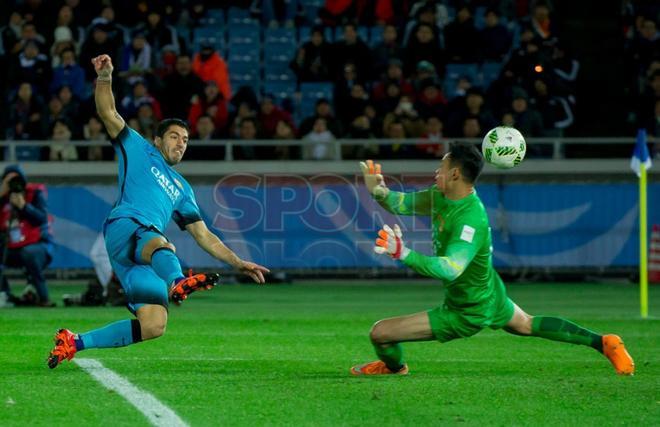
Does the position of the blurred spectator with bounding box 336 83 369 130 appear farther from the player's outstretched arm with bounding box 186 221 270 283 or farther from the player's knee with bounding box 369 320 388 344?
the player's knee with bounding box 369 320 388 344

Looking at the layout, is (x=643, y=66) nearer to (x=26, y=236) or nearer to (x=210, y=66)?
(x=210, y=66)

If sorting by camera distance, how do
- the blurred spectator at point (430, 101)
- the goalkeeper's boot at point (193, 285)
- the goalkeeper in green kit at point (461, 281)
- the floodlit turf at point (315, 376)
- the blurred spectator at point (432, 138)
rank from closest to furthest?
the floodlit turf at point (315, 376)
the goalkeeper's boot at point (193, 285)
the goalkeeper in green kit at point (461, 281)
the blurred spectator at point (432, 138)
the blurred spectator at point (430, 101)

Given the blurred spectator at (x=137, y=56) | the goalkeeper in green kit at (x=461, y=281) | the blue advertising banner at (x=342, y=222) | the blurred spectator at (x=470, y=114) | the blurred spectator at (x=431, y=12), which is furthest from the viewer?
the blurred spectator at (x=431, y=12)

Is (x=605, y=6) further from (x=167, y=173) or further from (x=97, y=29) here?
(x=167, y=173)

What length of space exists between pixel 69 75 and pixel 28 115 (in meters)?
1.02

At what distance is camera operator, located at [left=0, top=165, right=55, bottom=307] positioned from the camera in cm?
1692

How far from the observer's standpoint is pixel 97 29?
74.8ft

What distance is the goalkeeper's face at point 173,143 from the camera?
10.2 metres

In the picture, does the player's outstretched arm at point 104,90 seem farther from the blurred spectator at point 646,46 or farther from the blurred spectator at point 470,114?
the blurred spectator at point 646,46

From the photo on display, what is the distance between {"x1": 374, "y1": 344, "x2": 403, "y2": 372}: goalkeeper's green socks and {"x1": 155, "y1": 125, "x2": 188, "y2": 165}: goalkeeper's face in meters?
2.05

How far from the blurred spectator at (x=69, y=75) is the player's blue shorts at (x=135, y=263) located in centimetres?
1297

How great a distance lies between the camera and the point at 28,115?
21844mm

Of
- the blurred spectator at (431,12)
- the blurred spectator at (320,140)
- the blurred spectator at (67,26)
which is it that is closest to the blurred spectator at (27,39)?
the blurred spectator at (67,26)

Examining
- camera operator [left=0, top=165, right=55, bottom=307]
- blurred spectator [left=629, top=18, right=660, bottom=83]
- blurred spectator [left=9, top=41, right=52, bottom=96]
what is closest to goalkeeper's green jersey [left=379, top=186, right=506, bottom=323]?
camera operator [left=0, top=165, right=55, bottom=307]
